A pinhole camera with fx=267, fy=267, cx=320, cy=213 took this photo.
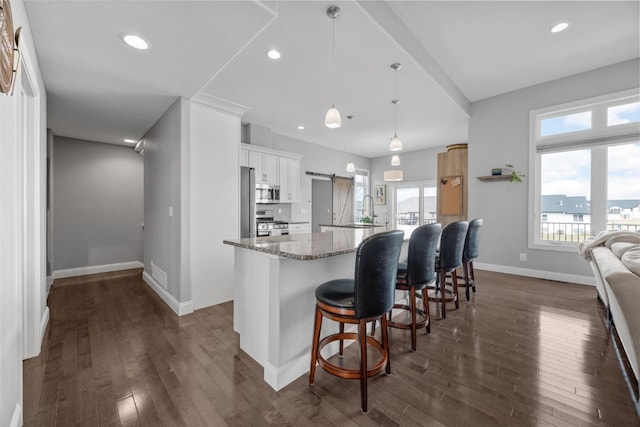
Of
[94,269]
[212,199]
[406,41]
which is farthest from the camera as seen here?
[94,269]

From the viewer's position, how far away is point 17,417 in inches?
55.2

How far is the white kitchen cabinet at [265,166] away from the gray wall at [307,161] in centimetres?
41

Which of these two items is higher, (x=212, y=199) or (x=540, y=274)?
(x=212, y=199)

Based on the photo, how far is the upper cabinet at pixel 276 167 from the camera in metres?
4.86

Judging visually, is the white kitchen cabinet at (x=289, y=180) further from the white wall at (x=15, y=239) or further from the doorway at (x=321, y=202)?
the white wall at (x=15, y=239)

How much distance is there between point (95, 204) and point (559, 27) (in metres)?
7.36

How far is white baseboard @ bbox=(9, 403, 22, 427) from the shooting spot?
1.35 meters

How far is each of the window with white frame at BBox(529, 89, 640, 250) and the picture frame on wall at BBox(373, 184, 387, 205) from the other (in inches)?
165

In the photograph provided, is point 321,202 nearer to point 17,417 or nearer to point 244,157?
point 244,157

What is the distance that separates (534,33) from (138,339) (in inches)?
207

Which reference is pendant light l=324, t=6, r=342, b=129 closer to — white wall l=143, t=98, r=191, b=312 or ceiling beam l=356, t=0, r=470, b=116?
ceiling beam l=356, t=0, r=470, b=116

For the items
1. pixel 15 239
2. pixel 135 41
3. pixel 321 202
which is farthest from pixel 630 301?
pixel 321 202

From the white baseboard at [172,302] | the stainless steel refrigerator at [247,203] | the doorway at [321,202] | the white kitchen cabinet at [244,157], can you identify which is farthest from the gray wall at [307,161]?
the white baseboard at [172,302]

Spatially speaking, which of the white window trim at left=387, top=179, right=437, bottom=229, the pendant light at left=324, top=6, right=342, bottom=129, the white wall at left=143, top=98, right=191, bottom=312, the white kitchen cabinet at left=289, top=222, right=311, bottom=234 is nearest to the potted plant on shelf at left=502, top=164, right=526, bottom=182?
the white window trim at left=387, top=179, right=437, bottom=229
